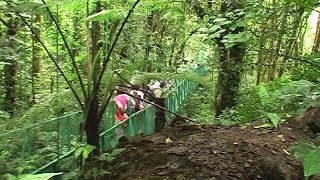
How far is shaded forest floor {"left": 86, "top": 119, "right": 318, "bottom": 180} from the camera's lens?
3.41m

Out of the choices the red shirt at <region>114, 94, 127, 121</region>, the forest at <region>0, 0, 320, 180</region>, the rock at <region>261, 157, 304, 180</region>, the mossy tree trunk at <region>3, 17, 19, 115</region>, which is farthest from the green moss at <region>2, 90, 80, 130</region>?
the mossy tree trunk at <region>3, 17, 19, 115</region>

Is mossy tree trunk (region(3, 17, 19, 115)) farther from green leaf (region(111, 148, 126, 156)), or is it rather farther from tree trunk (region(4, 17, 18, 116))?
green leaf (region(111, 148, 126, 156))

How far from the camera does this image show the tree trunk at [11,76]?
21.0 feet

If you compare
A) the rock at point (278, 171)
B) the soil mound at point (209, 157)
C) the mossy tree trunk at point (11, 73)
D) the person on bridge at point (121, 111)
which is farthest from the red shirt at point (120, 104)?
the rock at point (278, 171)

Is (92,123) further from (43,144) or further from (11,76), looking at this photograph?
(11,76)

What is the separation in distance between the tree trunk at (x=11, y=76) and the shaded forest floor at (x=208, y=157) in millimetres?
2993

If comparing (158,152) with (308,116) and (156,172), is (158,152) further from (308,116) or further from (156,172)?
(308,116)

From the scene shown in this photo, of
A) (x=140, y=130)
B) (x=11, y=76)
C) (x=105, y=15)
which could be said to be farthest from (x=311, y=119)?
(x=11, y=76)

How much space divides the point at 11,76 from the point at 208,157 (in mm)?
4316

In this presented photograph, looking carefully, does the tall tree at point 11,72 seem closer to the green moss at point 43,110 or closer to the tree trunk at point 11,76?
the tree trunk at point 11,76

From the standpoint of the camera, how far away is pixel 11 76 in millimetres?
6863

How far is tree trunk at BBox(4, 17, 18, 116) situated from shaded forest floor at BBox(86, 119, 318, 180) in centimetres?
299

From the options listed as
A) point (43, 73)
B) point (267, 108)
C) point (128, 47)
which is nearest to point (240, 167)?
point (267, 108)

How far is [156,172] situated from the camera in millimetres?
3436
